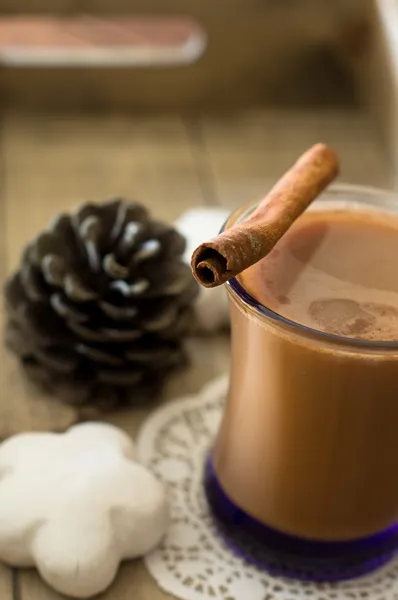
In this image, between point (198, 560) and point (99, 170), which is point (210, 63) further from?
point (198, 560)

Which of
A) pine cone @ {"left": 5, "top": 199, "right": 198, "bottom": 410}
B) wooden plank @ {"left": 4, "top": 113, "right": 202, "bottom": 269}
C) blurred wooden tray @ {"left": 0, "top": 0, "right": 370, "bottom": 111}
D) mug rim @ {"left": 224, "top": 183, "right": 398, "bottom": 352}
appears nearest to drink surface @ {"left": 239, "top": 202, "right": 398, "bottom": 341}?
mug rim @ {"left": 224, "top": 183, "right": 398, "bottom": 352}

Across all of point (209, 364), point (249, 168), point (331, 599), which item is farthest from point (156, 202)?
point (331, 599)

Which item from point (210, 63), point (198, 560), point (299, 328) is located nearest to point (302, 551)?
point (198, 560)

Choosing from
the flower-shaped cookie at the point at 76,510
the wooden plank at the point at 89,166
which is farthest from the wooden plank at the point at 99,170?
the flower-shaped cookie at the point at 76,510

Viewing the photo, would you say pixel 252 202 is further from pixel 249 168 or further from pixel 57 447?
pixel 249 168

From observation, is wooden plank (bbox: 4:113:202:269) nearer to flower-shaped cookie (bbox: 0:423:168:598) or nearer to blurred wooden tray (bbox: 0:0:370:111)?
blurred wooden tray (bbox: 0:0:370:111)

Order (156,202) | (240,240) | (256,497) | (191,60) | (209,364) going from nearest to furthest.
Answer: (240,240), (256,497), (209,364), (156,202), (191,60)
